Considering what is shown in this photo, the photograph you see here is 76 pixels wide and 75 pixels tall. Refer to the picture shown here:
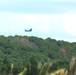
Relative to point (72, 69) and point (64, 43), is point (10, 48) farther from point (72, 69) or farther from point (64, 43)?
point (72, 69)

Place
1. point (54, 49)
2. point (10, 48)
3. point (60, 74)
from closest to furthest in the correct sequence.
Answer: point (60, 74) < point (10, 48) < point (54, 49)

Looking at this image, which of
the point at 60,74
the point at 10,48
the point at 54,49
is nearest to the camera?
the point at 60,74

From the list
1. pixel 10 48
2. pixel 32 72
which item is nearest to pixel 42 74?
pixel 32 72

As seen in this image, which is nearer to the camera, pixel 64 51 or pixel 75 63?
pixel 75 63

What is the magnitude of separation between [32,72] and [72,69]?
1966mm

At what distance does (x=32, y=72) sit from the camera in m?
28.4

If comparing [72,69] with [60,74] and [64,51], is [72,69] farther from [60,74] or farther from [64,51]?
[64,51]

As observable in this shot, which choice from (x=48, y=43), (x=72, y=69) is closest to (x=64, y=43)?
(x=48, y=43)

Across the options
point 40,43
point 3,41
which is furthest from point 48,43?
point 3,41

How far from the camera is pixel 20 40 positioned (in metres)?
147

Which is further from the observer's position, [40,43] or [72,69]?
[40,43]

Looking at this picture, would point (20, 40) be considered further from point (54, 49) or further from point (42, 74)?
point (42, 74)

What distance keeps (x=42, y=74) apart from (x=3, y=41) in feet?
373

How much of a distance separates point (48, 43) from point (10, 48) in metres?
17.4
